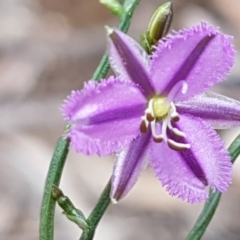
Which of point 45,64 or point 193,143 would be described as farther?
point 45,64

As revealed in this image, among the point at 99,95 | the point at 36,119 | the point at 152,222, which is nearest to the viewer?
the point at 99,95

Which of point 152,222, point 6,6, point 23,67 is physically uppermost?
point 6,6

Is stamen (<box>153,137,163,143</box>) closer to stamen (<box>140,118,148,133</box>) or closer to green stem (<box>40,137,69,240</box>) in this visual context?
stamen (<box>140,118,148,133</box>)

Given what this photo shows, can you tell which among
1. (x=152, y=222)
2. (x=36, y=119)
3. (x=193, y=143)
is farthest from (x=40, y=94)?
(x=193, y=143)

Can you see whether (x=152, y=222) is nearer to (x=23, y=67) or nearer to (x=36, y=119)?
(x=36, y=119)

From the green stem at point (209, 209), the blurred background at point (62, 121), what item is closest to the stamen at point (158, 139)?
the green stem at point (209, 209)

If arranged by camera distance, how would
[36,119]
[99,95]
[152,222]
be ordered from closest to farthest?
[99,95]
[152,222]
[36,119]

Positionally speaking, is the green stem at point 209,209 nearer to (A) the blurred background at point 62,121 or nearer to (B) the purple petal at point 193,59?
(B) the purple petal at point 193,59
